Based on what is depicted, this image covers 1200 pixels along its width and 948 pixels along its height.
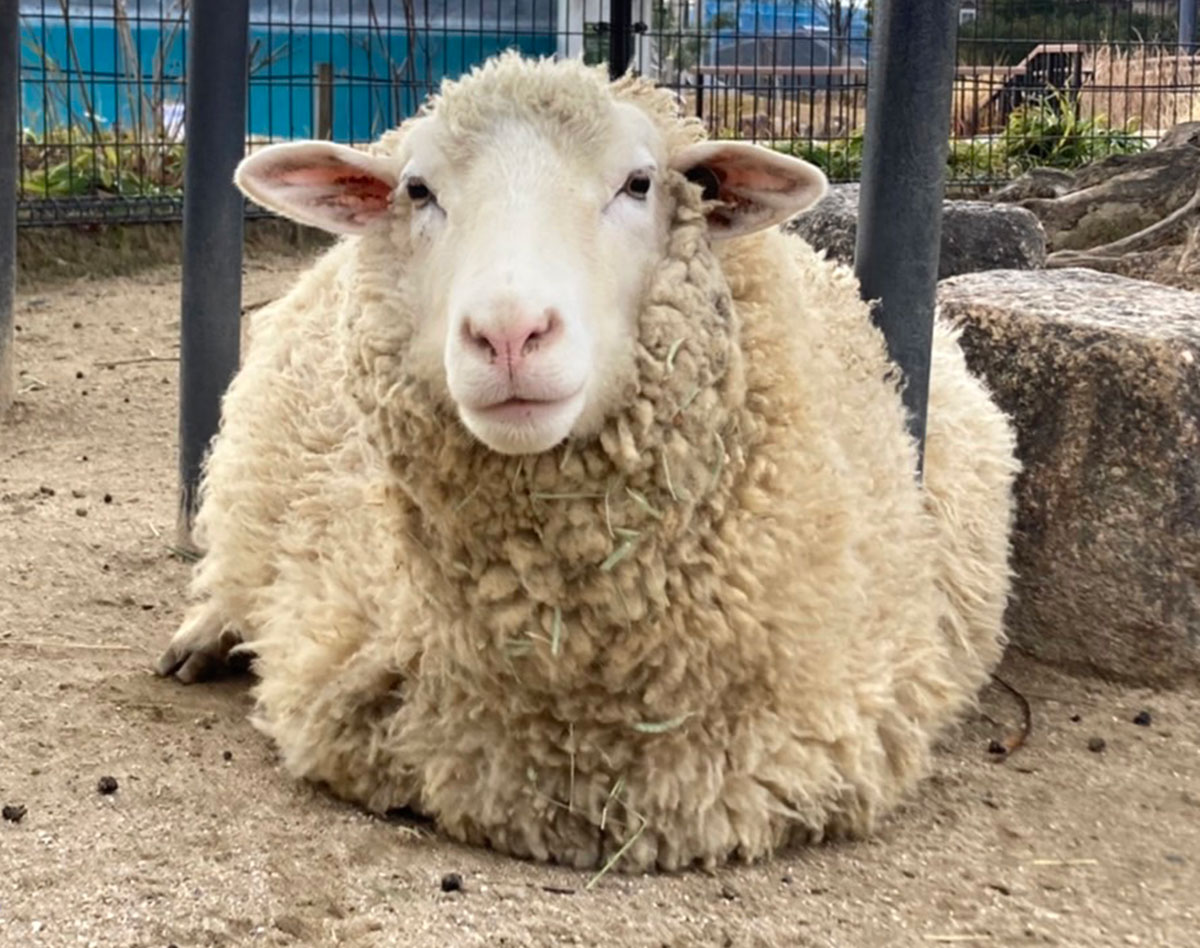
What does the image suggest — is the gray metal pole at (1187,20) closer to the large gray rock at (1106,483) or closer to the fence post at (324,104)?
the fence post at (324,104)

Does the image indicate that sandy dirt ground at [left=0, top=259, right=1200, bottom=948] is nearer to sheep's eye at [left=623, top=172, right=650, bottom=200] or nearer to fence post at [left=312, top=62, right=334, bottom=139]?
sheep's eye at [left=623, top=172, right=650, bottom=200]

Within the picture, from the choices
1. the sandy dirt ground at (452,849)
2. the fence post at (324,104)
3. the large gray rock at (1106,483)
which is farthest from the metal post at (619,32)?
the fence post at (324,104)

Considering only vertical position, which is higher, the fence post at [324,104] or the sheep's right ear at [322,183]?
the fence post at [324,104]

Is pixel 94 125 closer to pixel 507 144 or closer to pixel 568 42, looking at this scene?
pixel 568 42

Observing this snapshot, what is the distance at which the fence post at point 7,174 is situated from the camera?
5.55m

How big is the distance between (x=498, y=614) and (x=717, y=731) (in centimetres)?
39

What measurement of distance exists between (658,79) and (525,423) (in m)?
6.79

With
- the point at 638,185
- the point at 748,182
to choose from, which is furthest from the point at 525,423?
the point at 748,182

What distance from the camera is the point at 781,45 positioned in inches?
401

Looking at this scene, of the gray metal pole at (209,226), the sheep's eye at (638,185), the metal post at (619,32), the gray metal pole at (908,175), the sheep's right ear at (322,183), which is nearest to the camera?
the sheep's eye at (638,185)

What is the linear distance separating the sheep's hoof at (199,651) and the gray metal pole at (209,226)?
34.3 inches

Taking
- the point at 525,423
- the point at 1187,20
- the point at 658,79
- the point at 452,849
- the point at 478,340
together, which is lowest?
the point at 452,849

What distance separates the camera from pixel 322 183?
2.68m

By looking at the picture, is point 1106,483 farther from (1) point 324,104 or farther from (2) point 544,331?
(1) point 324,104
